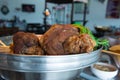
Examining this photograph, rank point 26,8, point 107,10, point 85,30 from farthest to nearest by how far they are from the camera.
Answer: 1. point 107,10
2. point 26,8
3. point 85,30

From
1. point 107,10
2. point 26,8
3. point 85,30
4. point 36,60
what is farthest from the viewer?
point 107,10

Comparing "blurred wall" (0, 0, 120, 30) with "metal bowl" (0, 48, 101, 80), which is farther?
"blurred wall" (0, 0, 120, 30)

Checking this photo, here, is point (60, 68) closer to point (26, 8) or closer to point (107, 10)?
point (26, 8)

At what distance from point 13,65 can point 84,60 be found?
18cm

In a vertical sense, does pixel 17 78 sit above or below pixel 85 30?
below

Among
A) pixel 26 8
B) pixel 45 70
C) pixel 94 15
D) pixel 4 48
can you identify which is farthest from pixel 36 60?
pixel 94 15

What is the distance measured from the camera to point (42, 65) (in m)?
0.47

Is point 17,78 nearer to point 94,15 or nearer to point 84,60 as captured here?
point 84,60

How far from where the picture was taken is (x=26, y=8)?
16.5ft

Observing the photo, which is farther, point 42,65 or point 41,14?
point 41,14

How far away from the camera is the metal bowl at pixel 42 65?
1.53 ft

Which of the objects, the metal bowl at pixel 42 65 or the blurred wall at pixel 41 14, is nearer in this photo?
the metal bowl at pixel 42 65

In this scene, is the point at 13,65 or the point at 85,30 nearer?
the point at 13,65

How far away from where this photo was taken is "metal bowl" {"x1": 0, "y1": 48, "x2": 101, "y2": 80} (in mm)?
467
